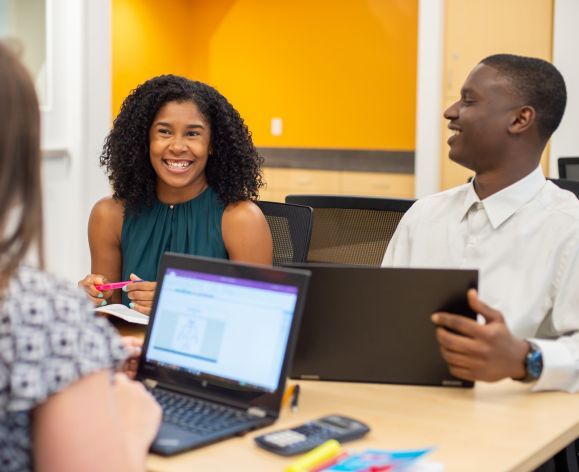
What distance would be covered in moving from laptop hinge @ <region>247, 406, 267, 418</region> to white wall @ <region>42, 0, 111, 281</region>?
307 cm

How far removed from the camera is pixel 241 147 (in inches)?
102

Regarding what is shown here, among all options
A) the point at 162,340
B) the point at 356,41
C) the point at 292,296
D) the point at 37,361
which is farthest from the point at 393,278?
the point at 356,41

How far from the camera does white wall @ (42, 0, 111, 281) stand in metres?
4.37

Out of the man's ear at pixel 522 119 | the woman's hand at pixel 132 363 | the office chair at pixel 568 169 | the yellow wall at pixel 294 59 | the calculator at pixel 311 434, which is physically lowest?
the calculator at pixel 311 434

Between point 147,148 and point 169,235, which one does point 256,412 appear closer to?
point 169,235

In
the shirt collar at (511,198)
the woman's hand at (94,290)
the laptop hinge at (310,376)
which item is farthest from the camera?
the woman's hand at (94,290)

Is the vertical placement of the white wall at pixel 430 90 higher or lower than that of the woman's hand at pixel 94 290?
higher

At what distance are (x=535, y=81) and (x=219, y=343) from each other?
1026 mm

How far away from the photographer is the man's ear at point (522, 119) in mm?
2033

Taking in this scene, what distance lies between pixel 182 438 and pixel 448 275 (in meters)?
0.53

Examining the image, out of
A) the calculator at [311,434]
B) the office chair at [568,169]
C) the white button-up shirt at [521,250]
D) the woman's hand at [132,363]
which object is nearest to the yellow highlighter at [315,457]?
the calculator at [311,434]

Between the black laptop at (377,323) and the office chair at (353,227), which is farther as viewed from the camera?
the office chair at (353,227)

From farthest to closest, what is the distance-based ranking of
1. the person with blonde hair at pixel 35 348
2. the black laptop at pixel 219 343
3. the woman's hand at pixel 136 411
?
the black laptop at pixel 219 343 < the woman's hand at pixel 136 411 < the person with blonde hair at pixel 35 348

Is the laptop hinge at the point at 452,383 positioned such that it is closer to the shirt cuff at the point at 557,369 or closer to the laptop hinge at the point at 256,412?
the shirt cuff at the point at 557,369
